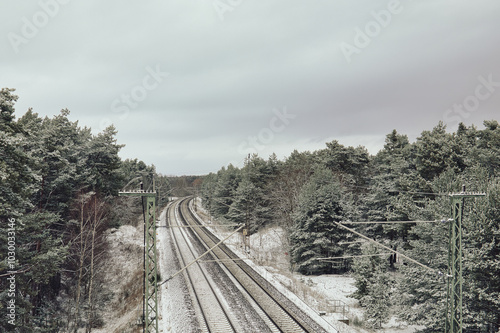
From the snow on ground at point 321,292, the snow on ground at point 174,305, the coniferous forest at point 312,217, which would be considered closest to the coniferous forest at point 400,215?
the coniferous forest at point 312,217

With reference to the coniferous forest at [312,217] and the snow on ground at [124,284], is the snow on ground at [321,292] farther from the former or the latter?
the snow on ground at [124,284]

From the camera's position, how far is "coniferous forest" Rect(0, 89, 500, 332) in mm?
16375

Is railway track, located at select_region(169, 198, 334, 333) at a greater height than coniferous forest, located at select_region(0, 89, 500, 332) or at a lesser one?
lesser

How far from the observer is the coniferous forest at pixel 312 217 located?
1638cm

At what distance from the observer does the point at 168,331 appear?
1825 centimetres

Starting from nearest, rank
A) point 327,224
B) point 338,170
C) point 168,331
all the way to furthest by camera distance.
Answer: point 168,331 → point 327,224 → point 338,170

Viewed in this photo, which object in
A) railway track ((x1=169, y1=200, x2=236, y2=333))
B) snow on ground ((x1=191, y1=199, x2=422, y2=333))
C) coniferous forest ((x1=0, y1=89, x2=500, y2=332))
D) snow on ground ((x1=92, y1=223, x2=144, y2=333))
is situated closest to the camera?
coniferous forest ((x1=0, y1=89, x2=500, y2=332))

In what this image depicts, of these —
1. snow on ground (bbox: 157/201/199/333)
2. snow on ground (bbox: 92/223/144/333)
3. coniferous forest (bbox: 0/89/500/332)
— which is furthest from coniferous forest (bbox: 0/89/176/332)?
snow on ground (bbox: 157/201/199/333)

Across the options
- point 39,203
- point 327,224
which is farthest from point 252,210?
point 39,203

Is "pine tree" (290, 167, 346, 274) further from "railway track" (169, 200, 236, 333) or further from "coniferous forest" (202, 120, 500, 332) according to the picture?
"railway track" (169, 200, 236, 333)

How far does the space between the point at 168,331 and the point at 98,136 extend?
828 inches

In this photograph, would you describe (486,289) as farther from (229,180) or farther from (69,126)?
(229,180)

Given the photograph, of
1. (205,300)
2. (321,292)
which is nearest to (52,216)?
(205,300)

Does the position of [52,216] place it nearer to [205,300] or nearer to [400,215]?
[205,300]
